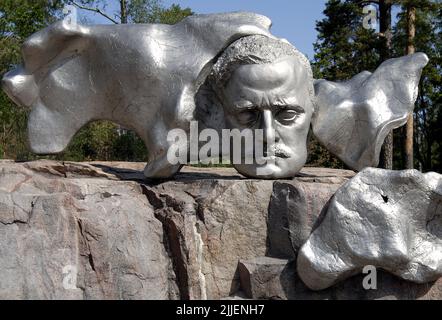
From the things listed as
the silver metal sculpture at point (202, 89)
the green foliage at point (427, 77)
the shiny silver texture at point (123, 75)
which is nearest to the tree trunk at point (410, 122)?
the green foliage at point (427, 77)

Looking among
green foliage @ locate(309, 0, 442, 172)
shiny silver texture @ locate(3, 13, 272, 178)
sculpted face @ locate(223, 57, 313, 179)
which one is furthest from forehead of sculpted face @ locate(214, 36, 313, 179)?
green foliage @ locate(309, 0, 442, 172)

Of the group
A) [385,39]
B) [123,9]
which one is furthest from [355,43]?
[123,9]

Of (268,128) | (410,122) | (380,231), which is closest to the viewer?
(380,231)

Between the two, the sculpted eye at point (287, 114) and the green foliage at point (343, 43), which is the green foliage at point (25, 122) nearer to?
the green foliage at point (343, 43)

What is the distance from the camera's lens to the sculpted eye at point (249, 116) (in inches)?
130

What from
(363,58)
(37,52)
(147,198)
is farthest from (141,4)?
(147,198)

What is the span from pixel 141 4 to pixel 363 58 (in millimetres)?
5164

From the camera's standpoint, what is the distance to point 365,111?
3604mm

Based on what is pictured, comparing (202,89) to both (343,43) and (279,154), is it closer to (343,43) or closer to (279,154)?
(279,154)

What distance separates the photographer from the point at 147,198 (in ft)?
10.6

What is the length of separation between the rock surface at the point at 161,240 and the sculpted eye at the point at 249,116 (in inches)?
16.4

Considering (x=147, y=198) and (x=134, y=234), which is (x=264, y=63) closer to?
(x=147, y=198)

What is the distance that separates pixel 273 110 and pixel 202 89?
53 centimetres

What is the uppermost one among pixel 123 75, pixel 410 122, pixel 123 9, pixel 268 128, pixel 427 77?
pixel 123 9
